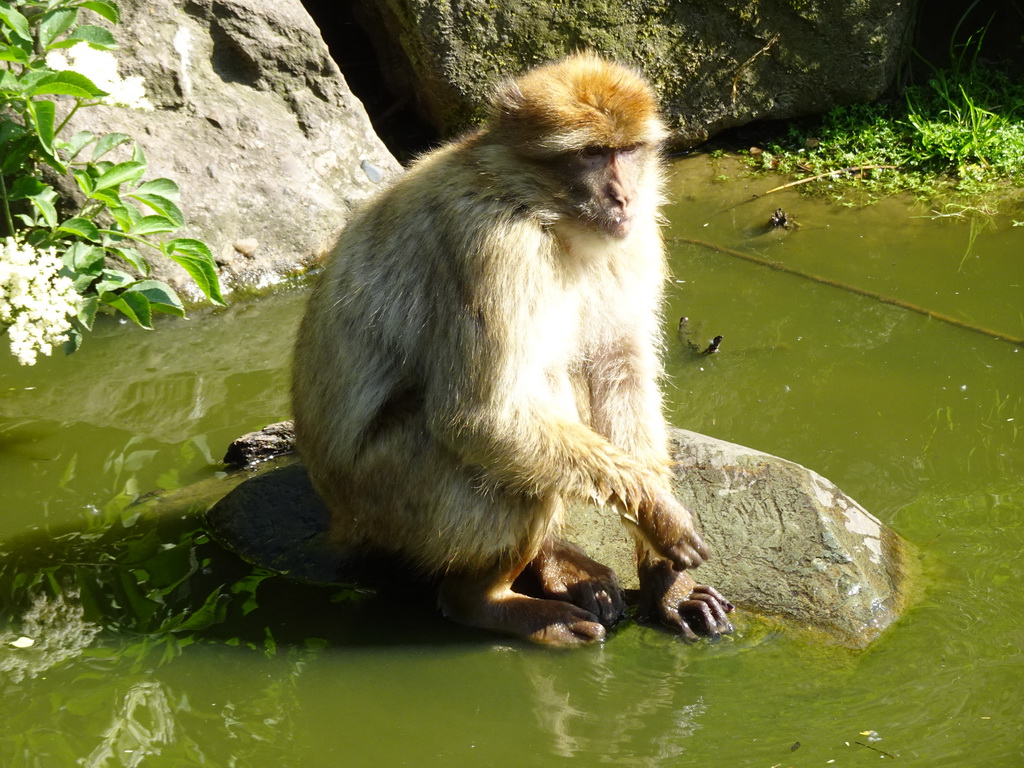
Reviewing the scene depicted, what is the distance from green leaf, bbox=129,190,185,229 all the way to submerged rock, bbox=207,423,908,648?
44.6 inches

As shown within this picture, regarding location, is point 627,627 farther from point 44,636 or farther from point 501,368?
point 44,636

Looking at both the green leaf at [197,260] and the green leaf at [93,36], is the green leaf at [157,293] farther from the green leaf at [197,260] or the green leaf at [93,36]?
the green leaf at [93,36]

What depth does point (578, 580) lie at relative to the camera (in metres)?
4.23

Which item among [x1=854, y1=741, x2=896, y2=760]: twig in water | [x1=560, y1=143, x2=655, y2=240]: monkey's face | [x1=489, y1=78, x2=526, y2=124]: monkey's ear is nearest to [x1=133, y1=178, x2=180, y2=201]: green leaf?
[x1=489, y1=78, x2=526, y2=124]: monkey's ear

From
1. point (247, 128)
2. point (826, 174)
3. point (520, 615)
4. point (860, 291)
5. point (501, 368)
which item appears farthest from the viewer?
point (826, 174)

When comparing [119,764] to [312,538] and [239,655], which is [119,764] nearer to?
[239,655]

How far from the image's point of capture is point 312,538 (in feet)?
15.1

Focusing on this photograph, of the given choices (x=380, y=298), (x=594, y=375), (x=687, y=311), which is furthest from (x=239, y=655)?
(x=687, y=311)

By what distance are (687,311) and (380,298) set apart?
9.35 ft

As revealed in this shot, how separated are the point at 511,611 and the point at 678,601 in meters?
0.61

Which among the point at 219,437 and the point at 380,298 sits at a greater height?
the point at 380,298

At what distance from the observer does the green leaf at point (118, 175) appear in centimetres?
445

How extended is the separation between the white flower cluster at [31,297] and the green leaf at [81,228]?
19 centimetres

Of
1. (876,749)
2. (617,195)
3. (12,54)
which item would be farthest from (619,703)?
(12,54)
